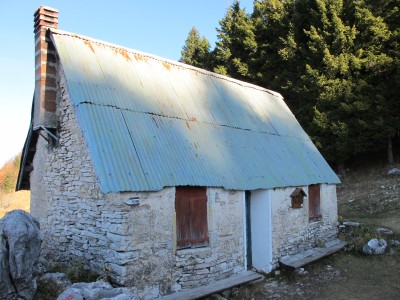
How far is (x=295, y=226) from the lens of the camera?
10.4 m

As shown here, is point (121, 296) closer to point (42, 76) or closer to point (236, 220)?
point (236, 220)

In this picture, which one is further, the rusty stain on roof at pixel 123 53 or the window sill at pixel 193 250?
the rusty stain on roof at pixel 123 53

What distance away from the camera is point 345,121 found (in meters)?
20.9

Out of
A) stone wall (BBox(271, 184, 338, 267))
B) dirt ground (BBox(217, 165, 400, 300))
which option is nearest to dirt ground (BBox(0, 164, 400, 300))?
dirt ground (BBox(217, 165, 400, 300))

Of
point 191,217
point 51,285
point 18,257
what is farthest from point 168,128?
point 18,257

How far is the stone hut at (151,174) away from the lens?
6.73 meters

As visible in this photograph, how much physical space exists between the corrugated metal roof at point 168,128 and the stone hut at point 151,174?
0.11 feet

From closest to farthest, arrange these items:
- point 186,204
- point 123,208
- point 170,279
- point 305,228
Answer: point 123,208 < point 170,279 < point 186,204 < point 305,228

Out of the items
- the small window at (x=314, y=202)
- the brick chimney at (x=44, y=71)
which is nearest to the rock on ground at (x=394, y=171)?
the small window at (x=314, y=202)

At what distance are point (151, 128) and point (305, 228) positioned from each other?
6.02 metres

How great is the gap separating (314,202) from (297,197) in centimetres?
157

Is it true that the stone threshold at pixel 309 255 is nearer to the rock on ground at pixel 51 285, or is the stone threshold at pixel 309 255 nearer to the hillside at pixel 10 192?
the rock on ground at pixel 51 285

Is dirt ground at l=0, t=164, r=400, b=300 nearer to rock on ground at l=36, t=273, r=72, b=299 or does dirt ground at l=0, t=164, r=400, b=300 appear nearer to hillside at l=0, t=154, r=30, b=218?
rock on ground at l=36, t=273, r=72, b=299

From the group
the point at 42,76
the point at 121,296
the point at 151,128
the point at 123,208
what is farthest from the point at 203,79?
the point at 121,296
